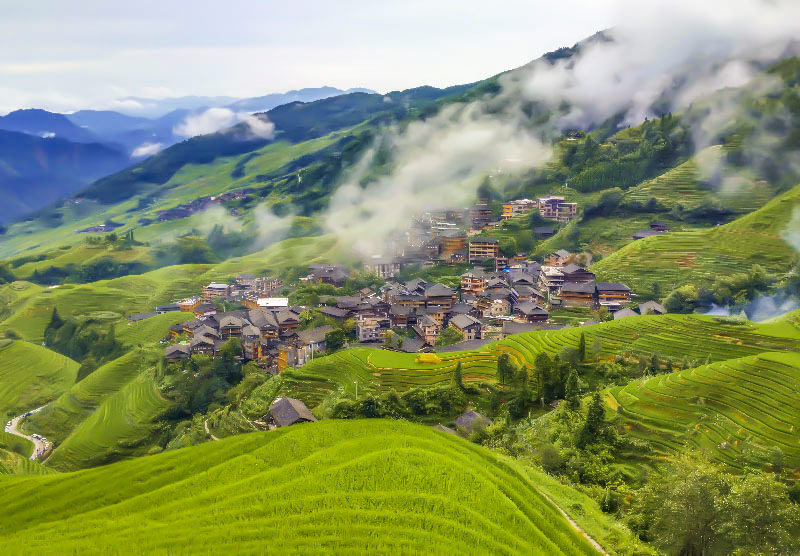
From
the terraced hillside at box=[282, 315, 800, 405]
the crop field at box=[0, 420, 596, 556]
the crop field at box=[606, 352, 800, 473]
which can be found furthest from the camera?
the terraced hillside at box=[282, 315, 800, 405]

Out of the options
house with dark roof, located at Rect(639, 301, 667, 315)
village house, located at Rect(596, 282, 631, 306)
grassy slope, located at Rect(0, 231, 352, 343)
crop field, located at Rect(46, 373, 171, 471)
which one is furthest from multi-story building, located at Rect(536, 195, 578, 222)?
crop field, located at Rect(46, 373, 171, 471)

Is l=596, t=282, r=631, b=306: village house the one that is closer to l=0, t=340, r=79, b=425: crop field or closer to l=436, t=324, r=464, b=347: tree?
l=436, t=324, r=464, b=347: tree

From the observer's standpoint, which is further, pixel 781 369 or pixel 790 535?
pixel 781 369

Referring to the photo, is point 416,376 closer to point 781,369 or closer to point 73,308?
point 781,369

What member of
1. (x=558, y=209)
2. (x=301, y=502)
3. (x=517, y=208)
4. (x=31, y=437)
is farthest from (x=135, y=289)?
(x=301, y=502)

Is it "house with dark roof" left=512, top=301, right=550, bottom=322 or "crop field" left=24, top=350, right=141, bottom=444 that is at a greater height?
"house with dark roof" left=512, top=301, right=550, bottom=322

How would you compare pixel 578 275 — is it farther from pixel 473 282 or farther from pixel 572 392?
pixel 572 392

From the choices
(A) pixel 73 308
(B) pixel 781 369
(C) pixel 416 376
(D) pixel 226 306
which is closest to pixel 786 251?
(B) pixel 781 369
